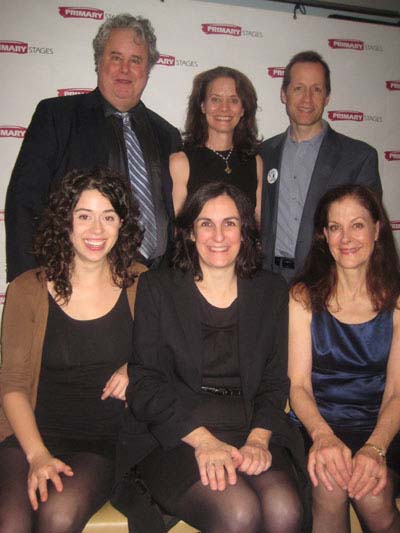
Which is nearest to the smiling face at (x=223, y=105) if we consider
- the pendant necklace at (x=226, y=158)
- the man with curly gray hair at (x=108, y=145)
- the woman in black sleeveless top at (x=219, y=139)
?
the woman in black sleeveless top at (x=219, y=139)

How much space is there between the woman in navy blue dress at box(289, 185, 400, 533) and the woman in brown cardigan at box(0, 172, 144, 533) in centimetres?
71

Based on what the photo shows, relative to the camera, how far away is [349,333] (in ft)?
6.17

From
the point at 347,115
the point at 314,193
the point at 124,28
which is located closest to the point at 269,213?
the point at 314,193

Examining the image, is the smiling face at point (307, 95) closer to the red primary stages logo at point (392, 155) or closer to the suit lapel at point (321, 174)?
the suit lapel at point (321, 174)

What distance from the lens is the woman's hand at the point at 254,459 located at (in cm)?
156

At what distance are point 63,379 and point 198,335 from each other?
544 mm

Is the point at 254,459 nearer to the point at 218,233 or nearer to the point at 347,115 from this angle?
the point at 218,233

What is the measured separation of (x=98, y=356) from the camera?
180 cm

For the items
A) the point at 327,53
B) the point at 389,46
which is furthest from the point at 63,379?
the point at 389,46

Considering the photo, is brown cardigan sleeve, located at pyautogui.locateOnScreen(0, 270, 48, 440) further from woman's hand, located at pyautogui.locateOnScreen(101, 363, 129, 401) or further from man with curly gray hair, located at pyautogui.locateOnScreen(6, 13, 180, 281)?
man with curly gray hair, located at pyautogui.locateOnScreen(6, 13, 180, 281)

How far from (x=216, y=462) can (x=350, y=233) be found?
40.7 inches

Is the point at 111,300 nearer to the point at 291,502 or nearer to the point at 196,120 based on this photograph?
the point at 291,502

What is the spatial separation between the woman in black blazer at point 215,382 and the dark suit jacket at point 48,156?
79 cm

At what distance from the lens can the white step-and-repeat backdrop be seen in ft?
10.8
